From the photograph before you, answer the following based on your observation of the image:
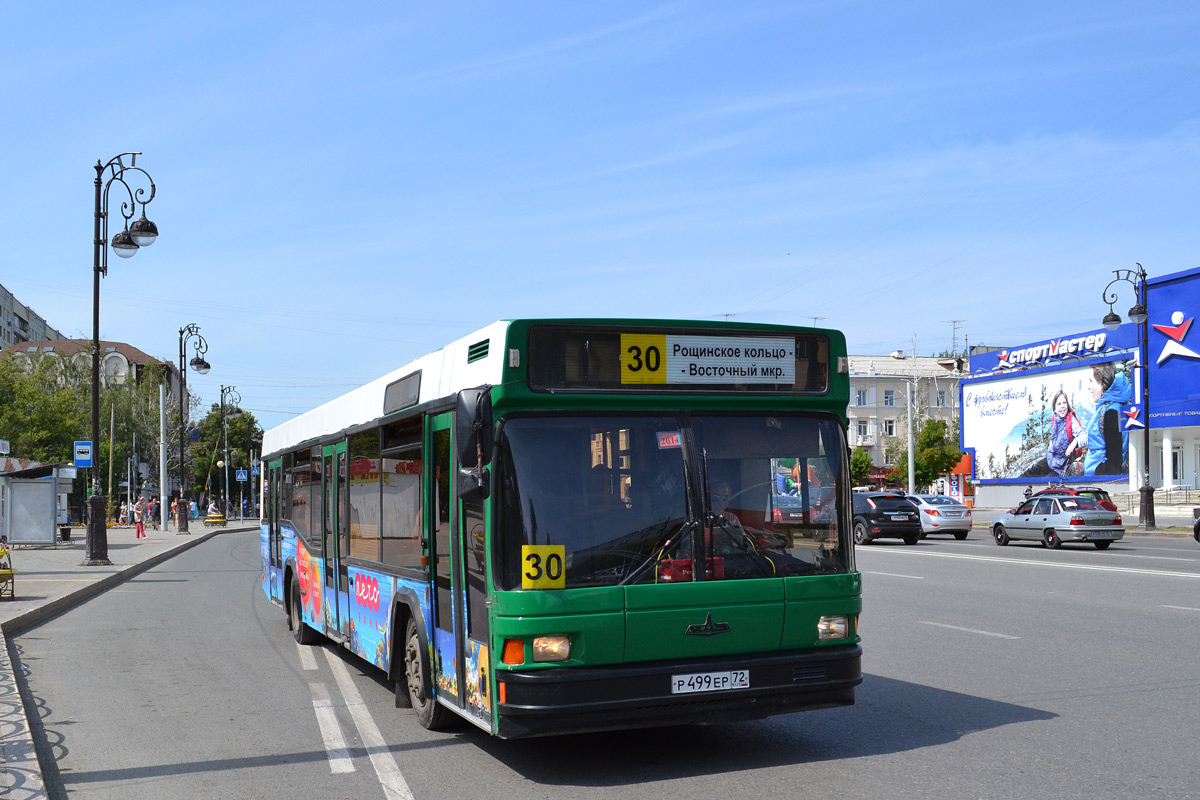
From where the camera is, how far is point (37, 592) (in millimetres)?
19141

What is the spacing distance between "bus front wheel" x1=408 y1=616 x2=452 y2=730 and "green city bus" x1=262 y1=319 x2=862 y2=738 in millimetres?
33

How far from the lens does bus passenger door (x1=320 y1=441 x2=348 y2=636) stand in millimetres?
10470

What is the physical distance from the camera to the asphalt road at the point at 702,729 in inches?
249

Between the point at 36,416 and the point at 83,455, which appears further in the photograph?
the point at 36,416

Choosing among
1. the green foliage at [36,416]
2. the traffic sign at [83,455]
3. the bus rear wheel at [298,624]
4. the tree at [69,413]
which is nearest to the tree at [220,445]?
the tree at [69,413]

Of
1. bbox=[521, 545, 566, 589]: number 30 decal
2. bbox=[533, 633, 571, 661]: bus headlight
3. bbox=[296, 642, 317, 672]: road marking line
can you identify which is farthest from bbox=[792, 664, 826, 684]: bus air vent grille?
bbox=[296, 642, 317, 672]: road marking line

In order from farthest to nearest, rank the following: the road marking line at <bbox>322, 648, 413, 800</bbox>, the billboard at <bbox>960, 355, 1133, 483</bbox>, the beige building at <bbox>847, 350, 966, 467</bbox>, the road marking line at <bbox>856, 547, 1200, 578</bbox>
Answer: the beige building at <bbox>847, 350, 966, 467</bbox>, the billboard at <bbox>960, 355, 1133, 483</bbox>, the road marking line at <bbox>856, 547, 1200, 578</bbox>, the road marking line at <bbox>322, 648, 413, 800</bbox>

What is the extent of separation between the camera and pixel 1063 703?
329 inches

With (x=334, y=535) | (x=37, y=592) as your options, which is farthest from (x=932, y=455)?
(x=334, y=535)

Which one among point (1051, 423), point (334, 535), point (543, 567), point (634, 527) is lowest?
point (334, 535)

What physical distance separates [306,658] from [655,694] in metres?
6.44

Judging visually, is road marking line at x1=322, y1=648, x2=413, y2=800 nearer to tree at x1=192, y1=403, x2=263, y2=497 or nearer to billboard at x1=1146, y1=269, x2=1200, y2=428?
billboard at x1=1146, y1=269, x2=1200, y2=428

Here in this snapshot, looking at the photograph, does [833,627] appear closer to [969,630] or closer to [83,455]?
[969,630]

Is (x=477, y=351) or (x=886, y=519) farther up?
(x=477, y=351)
